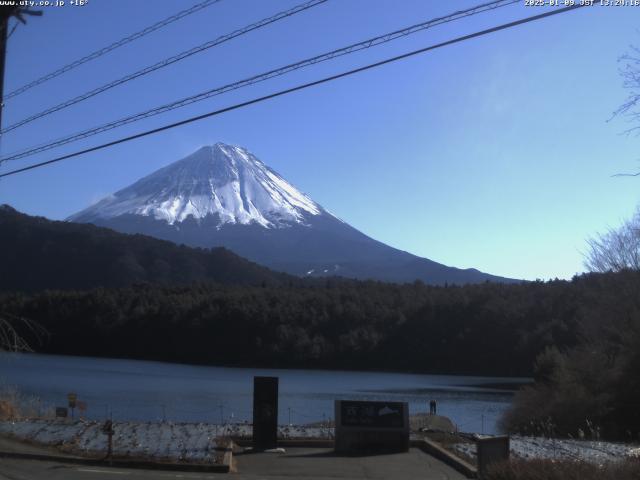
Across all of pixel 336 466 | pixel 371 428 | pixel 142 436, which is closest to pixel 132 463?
pixel 142 436

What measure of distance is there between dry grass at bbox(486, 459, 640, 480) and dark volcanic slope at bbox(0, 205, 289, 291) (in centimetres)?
11975

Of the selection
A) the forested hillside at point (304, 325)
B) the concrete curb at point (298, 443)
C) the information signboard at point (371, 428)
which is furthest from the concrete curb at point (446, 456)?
the forested hillside at point (304, 325)

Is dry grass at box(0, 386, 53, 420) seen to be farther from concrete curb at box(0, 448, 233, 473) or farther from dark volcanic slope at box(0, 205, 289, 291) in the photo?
dark volcanic slope at box(0, 205, 289, 291)

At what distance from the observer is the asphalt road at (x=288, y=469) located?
13490 millimetres

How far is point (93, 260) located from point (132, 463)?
12603 cm

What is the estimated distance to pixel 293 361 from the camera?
8738 cm

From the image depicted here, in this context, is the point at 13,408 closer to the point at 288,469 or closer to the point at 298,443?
the point at 298,443

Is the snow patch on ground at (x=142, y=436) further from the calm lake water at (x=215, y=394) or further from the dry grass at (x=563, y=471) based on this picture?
the dry grass at (x=563, y=471)

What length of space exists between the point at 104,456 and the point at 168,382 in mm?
39597

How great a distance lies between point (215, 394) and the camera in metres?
44.8

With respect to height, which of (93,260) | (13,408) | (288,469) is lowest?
(288,469)

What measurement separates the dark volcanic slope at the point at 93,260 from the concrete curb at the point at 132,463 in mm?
114009

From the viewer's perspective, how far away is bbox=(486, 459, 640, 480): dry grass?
9.49m

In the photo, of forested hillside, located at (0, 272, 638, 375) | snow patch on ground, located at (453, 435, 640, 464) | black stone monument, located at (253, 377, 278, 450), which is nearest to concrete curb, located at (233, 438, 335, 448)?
black stone monument, located at (253, 377, 278, 450)
